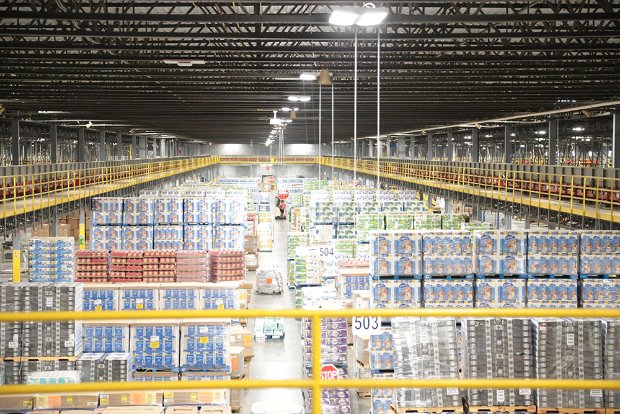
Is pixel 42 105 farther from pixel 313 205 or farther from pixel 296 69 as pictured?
pixel 296 69

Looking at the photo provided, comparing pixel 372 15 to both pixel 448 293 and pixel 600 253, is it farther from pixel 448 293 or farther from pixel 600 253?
pixel 600 253

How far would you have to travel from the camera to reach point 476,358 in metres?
8.98

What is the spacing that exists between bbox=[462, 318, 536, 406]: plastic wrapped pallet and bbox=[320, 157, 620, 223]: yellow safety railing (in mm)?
9432

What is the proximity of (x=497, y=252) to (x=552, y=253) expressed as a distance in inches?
39.9

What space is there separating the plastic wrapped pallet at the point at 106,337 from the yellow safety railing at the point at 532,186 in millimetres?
11214

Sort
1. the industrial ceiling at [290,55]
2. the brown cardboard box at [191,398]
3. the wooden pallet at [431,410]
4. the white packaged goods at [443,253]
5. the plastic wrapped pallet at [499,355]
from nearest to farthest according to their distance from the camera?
the plastic wrapped pallet at [499,355]
the wooden pallet at [431,410]
the brown cardboard box at [191,398]
the white packaged goods at [443,253]
the industrial ceiling at [290,55]

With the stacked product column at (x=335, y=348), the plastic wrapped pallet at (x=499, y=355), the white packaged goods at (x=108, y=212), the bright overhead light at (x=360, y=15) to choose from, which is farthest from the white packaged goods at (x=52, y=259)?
the plastic wrapped pallet at (x=499, y=355)

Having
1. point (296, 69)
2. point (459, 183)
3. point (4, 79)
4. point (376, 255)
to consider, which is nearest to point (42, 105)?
point (4, 79)

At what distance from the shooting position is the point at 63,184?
26.7 meters

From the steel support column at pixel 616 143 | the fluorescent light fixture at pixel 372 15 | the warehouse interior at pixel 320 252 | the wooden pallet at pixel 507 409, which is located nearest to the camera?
the warehouse interior at pixel 320 252

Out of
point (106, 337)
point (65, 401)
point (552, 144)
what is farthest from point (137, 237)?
point (552, 144)

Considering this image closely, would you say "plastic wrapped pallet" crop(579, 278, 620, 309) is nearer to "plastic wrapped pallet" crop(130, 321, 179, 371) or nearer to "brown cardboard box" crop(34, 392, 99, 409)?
"plastic wrapped pallet" crop(130, 321, 179, 371)

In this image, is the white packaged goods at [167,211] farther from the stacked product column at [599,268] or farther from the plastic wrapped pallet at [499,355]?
the plastic wrapped pallet at [499,355]

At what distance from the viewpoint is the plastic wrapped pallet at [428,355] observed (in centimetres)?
912
